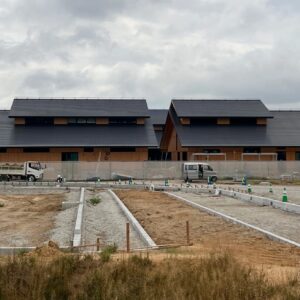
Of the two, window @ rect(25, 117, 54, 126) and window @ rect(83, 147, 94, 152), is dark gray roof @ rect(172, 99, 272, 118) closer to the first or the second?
window @ rect(83, 147, 94, 152)

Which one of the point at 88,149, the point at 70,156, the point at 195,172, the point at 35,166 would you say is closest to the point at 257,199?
the point at 195,172

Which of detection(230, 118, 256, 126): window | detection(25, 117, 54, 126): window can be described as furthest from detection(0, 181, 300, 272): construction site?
detection(230, 118, 256, 126): window

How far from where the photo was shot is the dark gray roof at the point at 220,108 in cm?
5525

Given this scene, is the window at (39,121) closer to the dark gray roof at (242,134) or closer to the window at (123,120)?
the window at (123,120)

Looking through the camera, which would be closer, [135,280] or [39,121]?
[135,280]

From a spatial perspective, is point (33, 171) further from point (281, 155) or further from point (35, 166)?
point (281, 155)

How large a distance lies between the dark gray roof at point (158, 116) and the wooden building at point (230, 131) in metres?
11.0

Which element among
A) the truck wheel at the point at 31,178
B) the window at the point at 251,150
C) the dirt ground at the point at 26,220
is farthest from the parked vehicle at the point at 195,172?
the dirt ground at the point at 26,220

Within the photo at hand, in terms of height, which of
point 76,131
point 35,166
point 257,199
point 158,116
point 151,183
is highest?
point 158,116

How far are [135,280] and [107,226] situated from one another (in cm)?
919

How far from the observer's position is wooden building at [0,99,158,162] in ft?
165

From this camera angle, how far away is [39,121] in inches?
2156

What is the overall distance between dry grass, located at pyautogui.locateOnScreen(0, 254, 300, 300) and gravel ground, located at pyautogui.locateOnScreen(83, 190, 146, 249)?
159 inches

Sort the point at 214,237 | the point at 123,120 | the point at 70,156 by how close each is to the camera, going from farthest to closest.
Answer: the point at 123,120 → the point at 70,156 → the point at 214,237
